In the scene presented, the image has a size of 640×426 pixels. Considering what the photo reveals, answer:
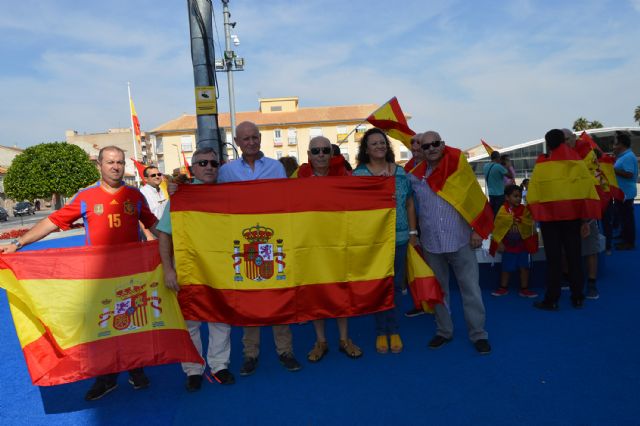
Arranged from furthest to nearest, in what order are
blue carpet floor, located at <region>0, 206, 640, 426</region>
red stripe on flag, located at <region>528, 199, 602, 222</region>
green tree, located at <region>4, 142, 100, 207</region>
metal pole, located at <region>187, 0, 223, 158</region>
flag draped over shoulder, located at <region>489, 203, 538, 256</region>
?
green tree, located at <region>4, 142, 100, 207</region> → metal pole, located at <region>187, 0, 223, 158</region> → flag draped over shoulder, located at <region>489, 203, 538, 256</region> → red stripe on flag, located at <region>528, 199, 602, 222</region> → blue carpet floor, located at <region>0, 206, 640, 426</region>

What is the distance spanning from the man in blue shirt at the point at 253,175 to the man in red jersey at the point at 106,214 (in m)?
0.78

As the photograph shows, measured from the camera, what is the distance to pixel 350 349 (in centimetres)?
382

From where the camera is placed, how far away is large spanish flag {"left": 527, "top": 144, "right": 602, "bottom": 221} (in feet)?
14.2

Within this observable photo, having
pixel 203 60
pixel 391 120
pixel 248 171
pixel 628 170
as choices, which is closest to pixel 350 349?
pixel 248 171

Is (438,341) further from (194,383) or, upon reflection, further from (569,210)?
(194,383)

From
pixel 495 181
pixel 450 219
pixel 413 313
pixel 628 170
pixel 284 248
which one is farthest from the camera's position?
pixel 495 181

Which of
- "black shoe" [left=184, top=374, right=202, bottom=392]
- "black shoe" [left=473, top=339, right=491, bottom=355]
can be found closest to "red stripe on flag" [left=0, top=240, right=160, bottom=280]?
"black shoe" [left=184, top=374, right=202, bottom=392]

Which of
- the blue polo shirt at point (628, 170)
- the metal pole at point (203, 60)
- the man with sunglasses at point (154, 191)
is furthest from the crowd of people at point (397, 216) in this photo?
the blue polo shirt at point (628, 170)

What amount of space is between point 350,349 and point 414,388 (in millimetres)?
772

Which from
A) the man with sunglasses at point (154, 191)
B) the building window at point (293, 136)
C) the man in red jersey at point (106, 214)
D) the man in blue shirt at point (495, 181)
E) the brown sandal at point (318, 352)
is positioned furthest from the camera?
the building window at point (293, 136)

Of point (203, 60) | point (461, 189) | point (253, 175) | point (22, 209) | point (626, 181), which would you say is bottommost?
point (22, 209)

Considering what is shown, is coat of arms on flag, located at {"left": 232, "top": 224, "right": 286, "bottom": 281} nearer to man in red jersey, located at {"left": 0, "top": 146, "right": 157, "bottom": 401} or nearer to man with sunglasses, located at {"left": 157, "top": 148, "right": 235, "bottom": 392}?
man with sunglasses, located at {"left": 157, "top": 148, "right": 235, "bottom": 392}

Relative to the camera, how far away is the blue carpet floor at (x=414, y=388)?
9.32 ft

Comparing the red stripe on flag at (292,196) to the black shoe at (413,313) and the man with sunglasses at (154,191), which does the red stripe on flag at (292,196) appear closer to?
the black shoe at (413,313)
